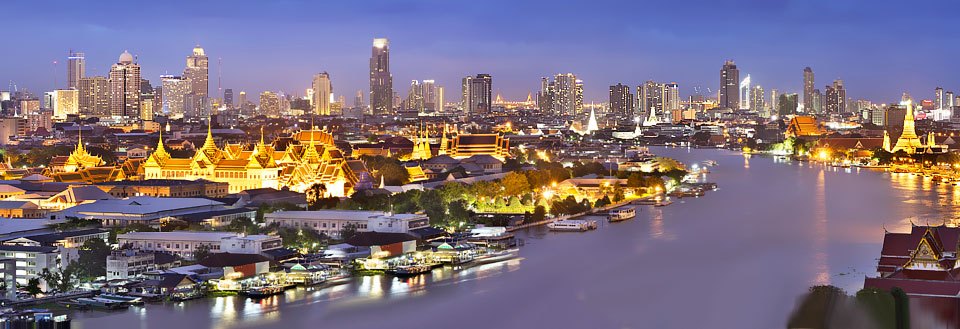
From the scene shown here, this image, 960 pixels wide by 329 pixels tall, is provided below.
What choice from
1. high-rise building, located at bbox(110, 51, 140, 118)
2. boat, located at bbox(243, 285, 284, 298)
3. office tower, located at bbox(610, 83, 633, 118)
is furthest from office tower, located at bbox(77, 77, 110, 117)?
boat, located at bbox(243, 285, 284, 298)

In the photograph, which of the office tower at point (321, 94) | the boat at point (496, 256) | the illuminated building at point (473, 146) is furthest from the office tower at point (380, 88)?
the boat at point (496, 256)

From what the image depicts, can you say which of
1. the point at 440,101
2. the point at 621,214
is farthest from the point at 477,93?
the point at 621,214

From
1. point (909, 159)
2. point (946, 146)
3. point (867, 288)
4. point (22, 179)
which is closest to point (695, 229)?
→ point (867, 288)

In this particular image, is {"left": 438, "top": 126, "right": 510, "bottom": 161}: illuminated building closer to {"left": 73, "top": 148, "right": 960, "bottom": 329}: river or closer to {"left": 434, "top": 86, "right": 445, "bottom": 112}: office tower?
{"left": 73, "top": 148, "right": 960, "bottom": 329}: river

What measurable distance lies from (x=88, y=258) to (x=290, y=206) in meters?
3.95

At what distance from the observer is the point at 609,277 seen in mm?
10102

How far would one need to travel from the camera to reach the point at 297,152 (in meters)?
17.9

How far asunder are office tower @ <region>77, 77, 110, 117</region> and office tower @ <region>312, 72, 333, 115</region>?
378 inches

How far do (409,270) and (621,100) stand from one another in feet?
195

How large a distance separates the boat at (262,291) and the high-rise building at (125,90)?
1540 inches

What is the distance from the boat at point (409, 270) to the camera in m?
10.5

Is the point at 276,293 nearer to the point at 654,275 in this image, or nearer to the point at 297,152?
the point at 654,275

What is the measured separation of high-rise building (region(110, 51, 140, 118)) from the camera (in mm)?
48031

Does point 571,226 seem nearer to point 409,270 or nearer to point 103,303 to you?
point 409,270
